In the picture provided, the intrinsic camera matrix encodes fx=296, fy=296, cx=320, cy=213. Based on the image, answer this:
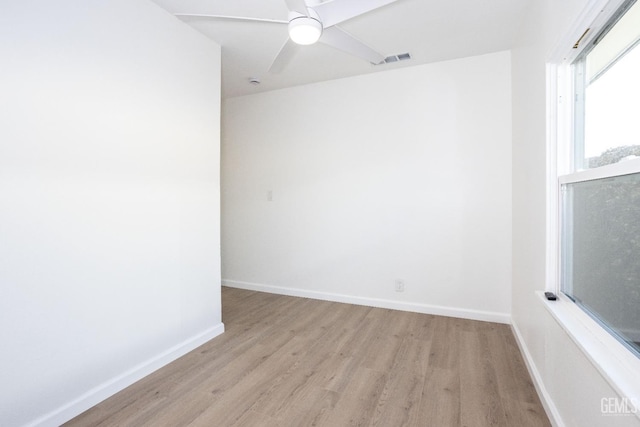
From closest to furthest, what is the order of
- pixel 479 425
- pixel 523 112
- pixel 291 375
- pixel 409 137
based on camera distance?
1. pixel 479 425
2. pixel 291 375
3. pixel 523 112
4. pixel 409 137

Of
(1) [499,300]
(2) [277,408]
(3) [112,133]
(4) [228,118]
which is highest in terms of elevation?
(4) [228,118]

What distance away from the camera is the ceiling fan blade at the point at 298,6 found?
1.40 m

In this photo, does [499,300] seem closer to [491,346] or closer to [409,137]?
[491,346]

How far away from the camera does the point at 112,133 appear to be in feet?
5.88

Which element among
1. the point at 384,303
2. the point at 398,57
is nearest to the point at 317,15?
the point at 398,57

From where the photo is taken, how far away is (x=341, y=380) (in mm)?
1920

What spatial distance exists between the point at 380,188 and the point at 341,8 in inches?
74.5

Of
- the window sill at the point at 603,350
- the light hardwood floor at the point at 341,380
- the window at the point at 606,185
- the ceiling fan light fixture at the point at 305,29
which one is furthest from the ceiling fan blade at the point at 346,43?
the light hardwood floor at the point at 341,380

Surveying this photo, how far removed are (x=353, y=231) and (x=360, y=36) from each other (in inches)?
73.8

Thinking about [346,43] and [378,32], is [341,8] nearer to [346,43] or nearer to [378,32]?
[346,43]

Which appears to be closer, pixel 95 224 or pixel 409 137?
pixel 95 224

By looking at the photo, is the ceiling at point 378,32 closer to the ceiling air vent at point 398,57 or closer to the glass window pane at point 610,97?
the ceiling air vent at point 398,57

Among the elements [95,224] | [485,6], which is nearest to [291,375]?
[95,224]

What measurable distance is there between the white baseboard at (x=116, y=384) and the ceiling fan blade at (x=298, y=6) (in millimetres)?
2335
